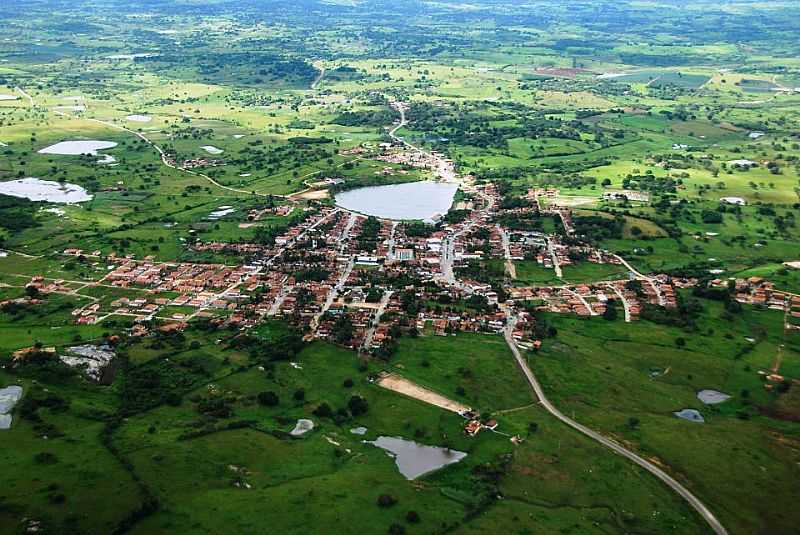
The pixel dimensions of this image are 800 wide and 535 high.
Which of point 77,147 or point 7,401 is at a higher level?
point 77,147

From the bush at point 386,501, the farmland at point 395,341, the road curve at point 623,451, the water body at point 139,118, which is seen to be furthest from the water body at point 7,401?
the water body at point 139,118

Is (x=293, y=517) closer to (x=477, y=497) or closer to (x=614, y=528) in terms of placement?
(x=477, y=497)

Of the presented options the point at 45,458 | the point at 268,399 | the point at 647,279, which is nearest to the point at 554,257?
the point at 647,279

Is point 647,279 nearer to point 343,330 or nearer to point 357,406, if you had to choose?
point 343,330

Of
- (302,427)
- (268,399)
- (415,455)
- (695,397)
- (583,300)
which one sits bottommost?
(415,455)

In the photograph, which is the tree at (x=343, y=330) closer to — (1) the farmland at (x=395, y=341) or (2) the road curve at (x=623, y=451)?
(1) the farmland at (x=395, y=341)

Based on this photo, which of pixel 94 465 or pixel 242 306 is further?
pixel 242 306

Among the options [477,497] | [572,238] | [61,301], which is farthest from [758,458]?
[61,301]
